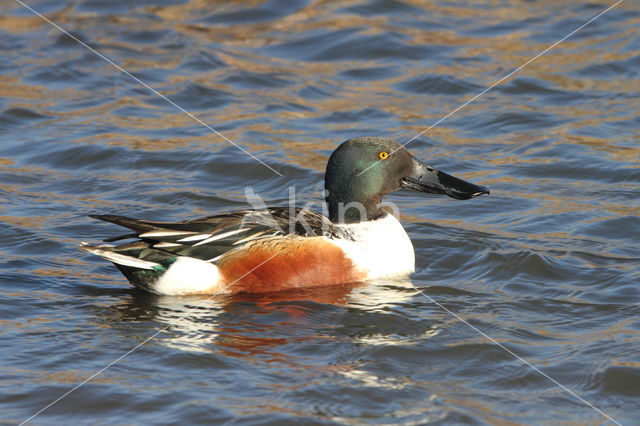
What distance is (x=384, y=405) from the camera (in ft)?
15.9

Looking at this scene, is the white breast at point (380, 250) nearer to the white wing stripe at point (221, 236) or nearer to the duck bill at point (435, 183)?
the duck bill at point (435, 183)

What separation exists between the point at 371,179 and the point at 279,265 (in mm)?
959

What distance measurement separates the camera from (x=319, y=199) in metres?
8.38

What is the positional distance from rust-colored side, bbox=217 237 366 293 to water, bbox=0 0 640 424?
4.2 inches

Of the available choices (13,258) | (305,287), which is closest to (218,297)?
(305,287)

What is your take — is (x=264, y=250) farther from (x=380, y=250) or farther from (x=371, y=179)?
(x=371, y=179)

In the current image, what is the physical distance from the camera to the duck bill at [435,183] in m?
6.94

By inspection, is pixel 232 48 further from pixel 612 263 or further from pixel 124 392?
pixel 124 392

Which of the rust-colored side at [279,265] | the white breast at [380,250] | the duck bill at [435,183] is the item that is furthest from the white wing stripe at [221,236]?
the duck bill at [435,183]

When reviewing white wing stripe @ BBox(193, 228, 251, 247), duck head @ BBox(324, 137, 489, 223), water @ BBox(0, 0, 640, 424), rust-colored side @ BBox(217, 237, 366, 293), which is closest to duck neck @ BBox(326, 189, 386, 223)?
duck head @ BBox(324, 137, 489, 223)

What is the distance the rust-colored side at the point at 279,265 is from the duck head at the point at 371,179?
1.64ft

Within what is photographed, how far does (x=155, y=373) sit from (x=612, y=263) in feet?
10.9

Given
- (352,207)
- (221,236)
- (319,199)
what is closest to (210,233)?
(221,236)

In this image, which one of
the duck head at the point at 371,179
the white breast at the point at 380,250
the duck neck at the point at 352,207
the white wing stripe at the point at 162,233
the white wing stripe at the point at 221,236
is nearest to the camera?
the white wing stripe at the point at 162,233
